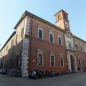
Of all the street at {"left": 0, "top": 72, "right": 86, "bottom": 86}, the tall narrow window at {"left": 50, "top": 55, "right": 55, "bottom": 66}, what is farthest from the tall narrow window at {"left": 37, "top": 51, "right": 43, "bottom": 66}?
the street at {"left": 0, "top": 72, "right": 86, "bottom": 86}

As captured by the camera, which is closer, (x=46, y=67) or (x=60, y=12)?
(x=46, y=67)

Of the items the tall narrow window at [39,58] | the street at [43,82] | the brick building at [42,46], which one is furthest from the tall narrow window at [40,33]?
the street at [43,82]

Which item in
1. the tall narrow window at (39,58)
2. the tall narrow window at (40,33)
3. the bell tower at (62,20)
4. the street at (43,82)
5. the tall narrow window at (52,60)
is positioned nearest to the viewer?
the street at (43,82)

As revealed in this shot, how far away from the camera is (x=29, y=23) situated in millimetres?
20859

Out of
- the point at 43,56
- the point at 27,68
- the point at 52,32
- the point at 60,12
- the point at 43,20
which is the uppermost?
the point at 60,12

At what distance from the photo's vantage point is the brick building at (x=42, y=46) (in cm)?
1917

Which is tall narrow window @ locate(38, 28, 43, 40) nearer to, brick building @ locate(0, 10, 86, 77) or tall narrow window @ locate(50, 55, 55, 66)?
brick building @ locate(0, 10, 86, 77)

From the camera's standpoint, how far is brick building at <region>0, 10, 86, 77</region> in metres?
19.2

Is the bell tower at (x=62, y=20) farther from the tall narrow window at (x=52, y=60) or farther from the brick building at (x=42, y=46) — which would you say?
the tall narrow window at (x=52, y=60)

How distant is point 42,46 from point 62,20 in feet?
40.3

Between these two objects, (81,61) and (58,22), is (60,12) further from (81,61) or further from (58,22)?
(81,61)

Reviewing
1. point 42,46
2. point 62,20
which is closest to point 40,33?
point 42,46

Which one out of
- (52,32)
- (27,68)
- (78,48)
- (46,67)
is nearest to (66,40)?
(52,32)

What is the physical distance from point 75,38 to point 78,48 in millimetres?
3145
